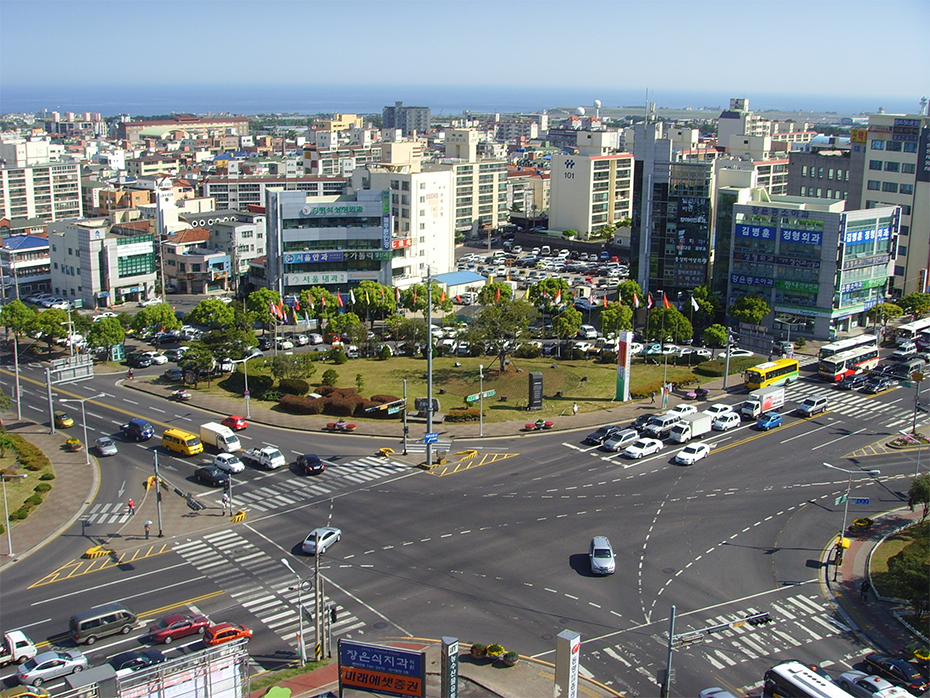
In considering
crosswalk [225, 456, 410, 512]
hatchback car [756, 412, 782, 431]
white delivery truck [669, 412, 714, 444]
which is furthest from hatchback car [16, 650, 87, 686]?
hatchback car [756, 412, 782, 431]

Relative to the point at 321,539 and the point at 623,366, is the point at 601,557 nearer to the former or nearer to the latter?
the point at 321,539

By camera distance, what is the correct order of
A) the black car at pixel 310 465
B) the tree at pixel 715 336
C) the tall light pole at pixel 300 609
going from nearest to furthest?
the tall light pole at pixel 300 609, the black car at pixel 310 465, the tree at pixel 715 336

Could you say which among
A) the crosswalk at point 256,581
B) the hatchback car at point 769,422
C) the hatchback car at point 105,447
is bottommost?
the crosswalk at point 256,581

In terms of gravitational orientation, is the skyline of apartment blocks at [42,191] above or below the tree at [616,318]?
above

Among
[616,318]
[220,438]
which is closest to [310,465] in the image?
[220,438]

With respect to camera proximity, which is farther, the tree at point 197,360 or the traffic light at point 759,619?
the tree at point 197,360

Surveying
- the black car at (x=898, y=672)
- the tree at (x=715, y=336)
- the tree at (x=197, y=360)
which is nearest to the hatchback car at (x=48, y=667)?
the black car at (x=898, y=672)

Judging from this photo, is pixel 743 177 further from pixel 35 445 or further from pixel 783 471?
pixel 35 445

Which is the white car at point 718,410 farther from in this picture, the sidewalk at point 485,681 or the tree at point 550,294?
the sidewalk at point 485,681
